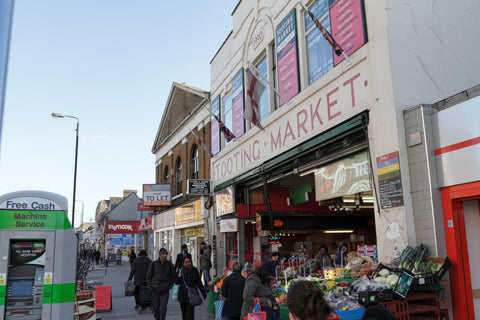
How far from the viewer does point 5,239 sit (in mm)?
7219

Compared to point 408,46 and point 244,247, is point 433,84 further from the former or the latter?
point 244,247

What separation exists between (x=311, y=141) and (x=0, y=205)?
6979 millimetres

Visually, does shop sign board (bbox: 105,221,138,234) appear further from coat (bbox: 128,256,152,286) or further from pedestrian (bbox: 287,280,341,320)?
pedestrian (bbox: 287,280,341,320)

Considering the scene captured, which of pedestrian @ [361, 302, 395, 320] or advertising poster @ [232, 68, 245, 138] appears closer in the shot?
pedestrian @ [361, 302, 395, 320]

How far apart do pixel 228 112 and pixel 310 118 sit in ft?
23.3

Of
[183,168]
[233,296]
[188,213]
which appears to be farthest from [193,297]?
[183,168]

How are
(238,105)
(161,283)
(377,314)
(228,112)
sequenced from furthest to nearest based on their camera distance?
(228,112), (238,105), (161,283), (377,314)

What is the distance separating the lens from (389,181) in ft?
25.9

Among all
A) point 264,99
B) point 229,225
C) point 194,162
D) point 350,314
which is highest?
point 264,99

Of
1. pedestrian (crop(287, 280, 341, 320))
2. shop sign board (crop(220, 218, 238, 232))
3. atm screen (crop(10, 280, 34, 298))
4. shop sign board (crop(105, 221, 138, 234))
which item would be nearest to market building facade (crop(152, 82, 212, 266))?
shop sign board (crop(220, 218, 238, 232))

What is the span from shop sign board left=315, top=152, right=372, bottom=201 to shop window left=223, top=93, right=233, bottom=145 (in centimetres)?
685

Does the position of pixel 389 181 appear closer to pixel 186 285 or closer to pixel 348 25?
pixel 348 25

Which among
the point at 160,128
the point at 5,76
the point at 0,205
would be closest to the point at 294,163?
the point at 0,205

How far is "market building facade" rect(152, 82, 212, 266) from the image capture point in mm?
20953
